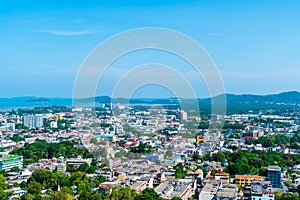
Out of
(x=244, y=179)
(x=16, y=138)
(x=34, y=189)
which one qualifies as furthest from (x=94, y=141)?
(x=16, y=138)

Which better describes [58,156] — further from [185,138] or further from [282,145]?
[282,145]

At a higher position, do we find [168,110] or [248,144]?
[168,110]

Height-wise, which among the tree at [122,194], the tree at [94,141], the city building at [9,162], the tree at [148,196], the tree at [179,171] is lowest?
the city building at [9,162]

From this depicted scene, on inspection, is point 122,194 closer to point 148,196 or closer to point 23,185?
point 148,196

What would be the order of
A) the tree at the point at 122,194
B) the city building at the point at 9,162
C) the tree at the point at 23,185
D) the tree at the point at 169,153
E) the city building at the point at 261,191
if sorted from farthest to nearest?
the tree at the point at 169,153
the city building at the point at 9,162
the tree at the point at 23,185
the city building at the point at 261,191
the tree at the point at 122,194

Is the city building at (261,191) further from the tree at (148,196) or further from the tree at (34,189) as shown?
the tree at (34,189)

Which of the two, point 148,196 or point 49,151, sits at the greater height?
point 148,196

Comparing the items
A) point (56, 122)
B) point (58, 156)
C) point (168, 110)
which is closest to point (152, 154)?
point (58, 156)

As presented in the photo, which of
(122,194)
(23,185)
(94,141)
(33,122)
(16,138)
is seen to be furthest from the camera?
(33,122)

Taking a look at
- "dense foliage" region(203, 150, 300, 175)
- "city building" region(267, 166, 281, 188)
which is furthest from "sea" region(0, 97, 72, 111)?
"city building" region(267, 166, 281, 188)

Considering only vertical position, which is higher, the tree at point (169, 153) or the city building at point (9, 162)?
the tree at point (169, 153)

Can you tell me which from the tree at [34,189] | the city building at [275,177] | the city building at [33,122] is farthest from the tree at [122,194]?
the city building at [33,122]
